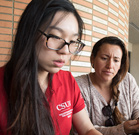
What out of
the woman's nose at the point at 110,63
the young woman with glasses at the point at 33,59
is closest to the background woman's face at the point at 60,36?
the young woman with glasses at the point at 33,59

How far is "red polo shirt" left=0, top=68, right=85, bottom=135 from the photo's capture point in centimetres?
77

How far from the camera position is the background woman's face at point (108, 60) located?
1276 mm

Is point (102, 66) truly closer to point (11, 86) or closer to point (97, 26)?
point (11, 86)

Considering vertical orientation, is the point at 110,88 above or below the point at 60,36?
below

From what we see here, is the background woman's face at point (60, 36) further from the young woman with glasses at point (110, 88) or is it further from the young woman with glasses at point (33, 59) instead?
the young woman with glasses at point (110, 88)

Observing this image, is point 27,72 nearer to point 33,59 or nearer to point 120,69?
point 33,59

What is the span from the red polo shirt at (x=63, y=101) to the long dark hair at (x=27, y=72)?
0.42ft

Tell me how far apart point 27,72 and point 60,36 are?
0.66 ft

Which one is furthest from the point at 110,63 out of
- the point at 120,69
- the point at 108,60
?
the point at 120,69

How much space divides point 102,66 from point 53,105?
68 centimetres

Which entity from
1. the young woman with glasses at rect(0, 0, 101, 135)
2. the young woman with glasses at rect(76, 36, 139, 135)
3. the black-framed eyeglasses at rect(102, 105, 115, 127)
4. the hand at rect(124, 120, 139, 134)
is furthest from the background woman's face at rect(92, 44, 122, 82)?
the young woman with glasses at rect(0, 0, 101, 135)

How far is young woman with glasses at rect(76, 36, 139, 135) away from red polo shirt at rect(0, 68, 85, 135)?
15.7 inches

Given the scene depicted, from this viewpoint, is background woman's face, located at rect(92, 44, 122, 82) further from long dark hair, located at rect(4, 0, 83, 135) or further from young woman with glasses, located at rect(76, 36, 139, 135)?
long dark hair, located at rect(4, 0, 83, 135)

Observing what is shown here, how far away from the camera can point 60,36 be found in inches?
23.2
